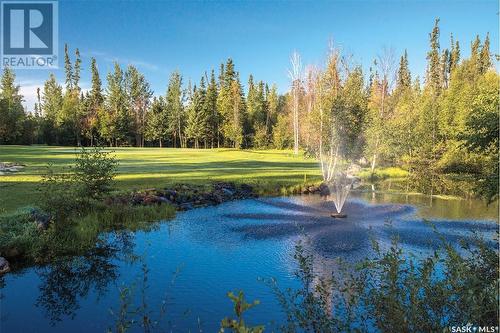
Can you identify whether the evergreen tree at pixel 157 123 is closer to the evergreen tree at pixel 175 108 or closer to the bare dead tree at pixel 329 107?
the evergreen tree at pixel 175 108

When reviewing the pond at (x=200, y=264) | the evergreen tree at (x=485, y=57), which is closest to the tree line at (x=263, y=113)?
the evergreen tree at (x=485, y=57)

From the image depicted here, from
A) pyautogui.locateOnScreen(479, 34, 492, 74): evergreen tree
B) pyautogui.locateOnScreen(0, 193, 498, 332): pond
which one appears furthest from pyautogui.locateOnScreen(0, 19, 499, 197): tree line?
pyautogui.locateOnScreen(0, 193, 498, 332): pond

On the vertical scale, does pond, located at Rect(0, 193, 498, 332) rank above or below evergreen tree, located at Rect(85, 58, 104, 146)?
below

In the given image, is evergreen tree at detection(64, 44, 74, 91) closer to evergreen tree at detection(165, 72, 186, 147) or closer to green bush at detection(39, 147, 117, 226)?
evergreen tree at detection(165, 72, 186, 147)

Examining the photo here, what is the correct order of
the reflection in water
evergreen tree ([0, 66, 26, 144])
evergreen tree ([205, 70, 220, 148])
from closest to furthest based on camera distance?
the reflection in water < evergreen tree ([0, 66, 26, 144]) < evergreen tree ([205, 70, 220, 148])

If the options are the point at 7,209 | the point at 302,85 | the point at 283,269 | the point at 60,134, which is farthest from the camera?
the point at 60,134

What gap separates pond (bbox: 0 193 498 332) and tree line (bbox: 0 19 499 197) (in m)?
17.0

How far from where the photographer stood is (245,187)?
24859 millimetres

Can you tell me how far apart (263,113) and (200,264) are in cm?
7429

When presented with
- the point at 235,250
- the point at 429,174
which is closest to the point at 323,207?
the point at 235,250

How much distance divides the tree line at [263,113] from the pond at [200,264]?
17.0 metres

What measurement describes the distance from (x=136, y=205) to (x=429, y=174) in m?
29.7

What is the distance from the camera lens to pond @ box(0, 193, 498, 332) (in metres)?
8.27

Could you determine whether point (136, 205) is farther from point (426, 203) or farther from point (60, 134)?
point (60, 134)
